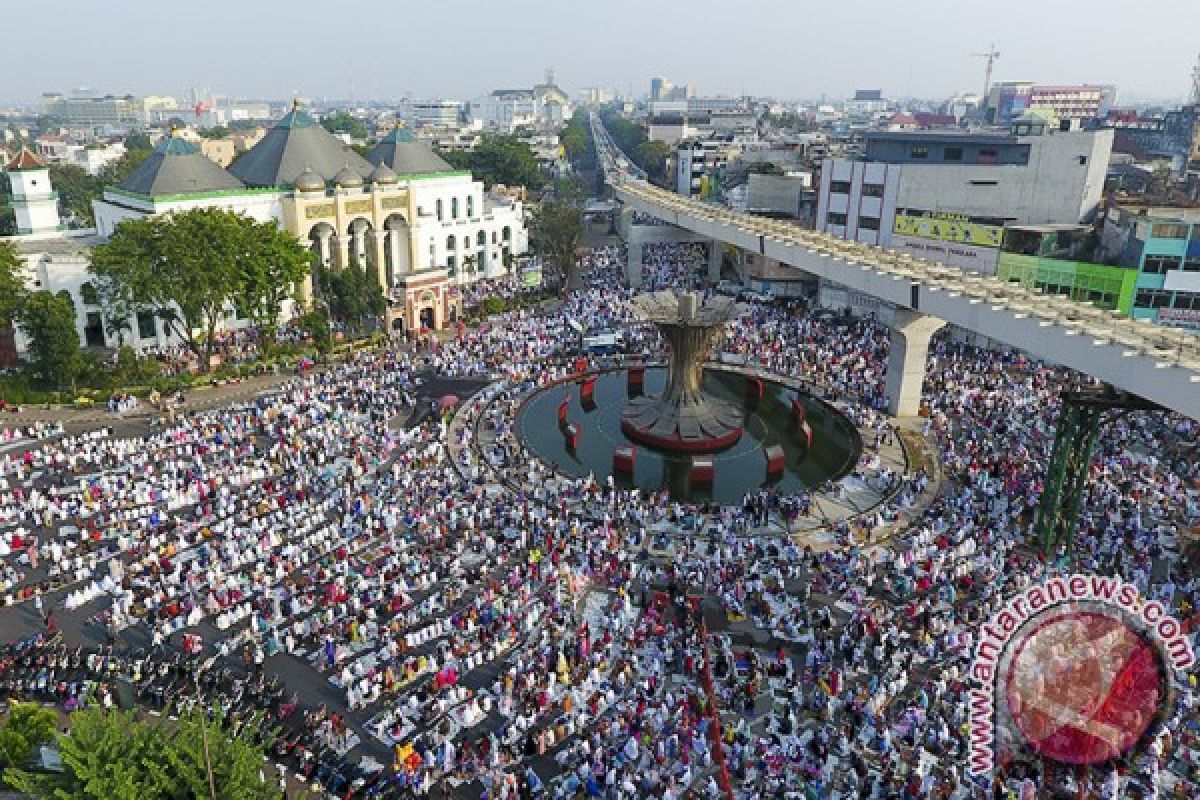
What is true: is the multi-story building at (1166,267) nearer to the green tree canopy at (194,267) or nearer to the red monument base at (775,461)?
the red monument base at (775,461)

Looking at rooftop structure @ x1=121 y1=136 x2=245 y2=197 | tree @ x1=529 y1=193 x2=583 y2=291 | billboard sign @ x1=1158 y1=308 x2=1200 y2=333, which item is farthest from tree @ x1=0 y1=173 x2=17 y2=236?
billboard sign @ x1=1158 y1=308 x2=1200 y2=333

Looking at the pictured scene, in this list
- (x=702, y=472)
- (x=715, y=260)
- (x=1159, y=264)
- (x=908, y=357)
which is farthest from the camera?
(x=715, y=260)

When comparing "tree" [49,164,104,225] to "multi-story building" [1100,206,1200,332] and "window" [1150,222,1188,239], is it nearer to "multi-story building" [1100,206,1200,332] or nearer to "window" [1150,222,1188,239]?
"multi-story building" [1100,206,1200,332]

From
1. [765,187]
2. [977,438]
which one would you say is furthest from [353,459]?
[765,187]

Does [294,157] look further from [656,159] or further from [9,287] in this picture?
[656,159]

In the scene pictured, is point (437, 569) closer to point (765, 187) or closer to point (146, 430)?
point (146, 430)

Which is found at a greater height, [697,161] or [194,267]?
[697,161]

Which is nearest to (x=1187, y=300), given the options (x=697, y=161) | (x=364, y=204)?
(x=364, y=204)
